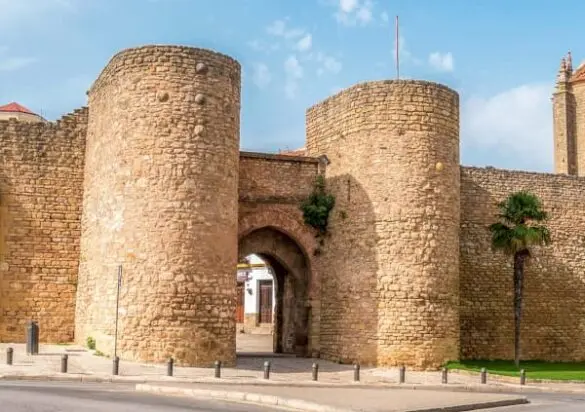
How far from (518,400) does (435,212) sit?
866 centimetres

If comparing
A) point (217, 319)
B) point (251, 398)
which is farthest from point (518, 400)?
point (217, 319)

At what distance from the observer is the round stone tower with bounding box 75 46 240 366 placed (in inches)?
854

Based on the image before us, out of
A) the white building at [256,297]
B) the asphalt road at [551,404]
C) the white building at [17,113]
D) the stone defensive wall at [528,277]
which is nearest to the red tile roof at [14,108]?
the white building at [17,113]

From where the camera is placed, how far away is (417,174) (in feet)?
81.0

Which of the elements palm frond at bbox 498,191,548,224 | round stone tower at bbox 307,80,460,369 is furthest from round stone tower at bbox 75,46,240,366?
palm frond at bbox 498,191,548,224

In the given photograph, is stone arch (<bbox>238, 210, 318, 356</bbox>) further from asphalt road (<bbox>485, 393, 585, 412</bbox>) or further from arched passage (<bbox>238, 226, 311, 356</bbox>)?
A: asphalt road (<bbox>485, 393, 585, 412</bbox>)

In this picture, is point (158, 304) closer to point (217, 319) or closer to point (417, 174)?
point (217, 319)

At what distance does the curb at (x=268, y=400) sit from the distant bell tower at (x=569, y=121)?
92.1 ft

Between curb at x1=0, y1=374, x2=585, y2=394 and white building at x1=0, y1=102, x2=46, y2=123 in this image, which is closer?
curb at x1=0, y1=374, x2=585, y2=394

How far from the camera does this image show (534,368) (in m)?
25.7

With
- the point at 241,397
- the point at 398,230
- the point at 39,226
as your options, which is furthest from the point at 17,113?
the point at 241,397

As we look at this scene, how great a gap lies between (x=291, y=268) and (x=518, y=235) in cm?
703

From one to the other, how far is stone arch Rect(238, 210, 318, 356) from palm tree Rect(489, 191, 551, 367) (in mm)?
5816

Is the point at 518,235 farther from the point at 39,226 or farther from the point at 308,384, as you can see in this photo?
the point at 39,226
